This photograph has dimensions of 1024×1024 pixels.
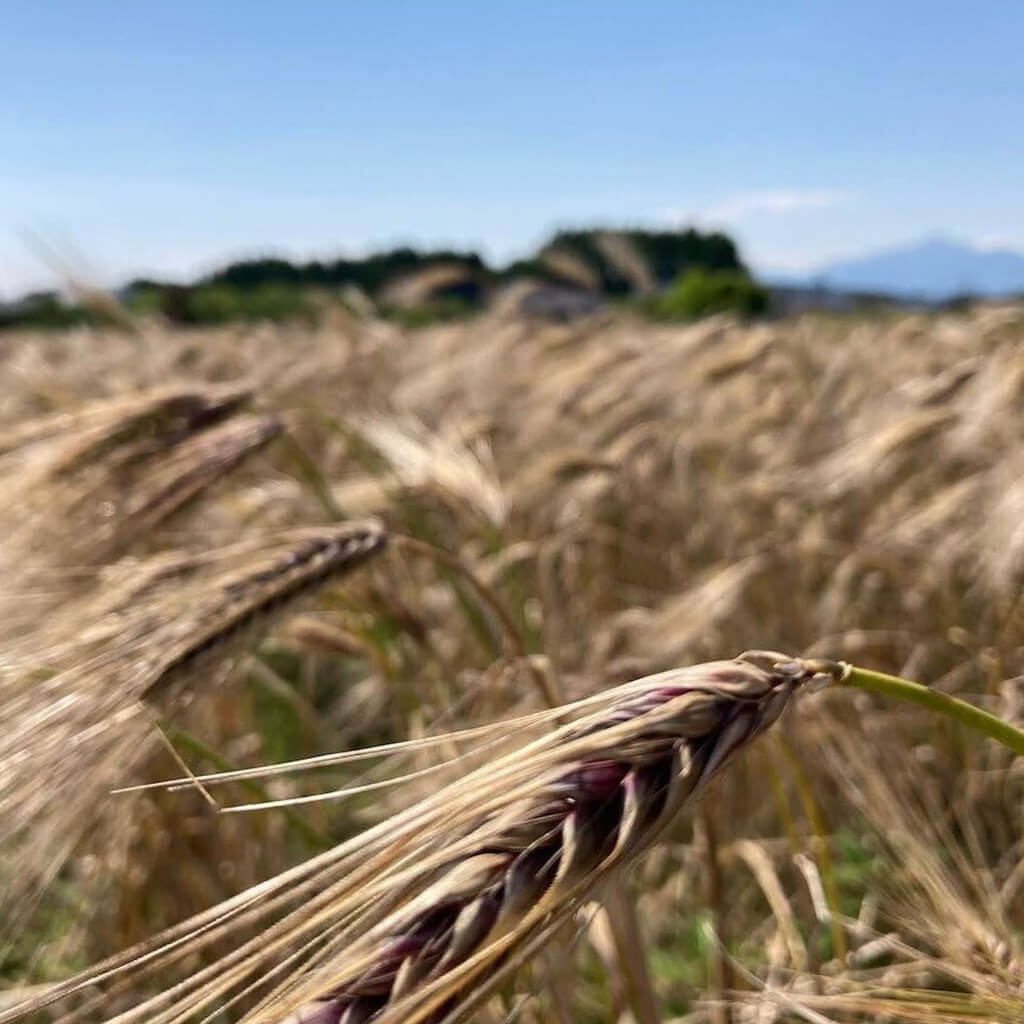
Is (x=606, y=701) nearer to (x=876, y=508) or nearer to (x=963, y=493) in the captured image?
(x=963, y=493)

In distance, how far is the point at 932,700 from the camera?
67cm

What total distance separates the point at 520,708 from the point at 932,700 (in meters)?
0.97

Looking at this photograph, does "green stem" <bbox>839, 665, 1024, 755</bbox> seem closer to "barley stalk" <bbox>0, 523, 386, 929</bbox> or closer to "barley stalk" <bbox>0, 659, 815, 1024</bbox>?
"barley stalk" <bbox>0, 659, 815, 1024</bbox>

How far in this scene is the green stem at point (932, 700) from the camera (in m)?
0.64

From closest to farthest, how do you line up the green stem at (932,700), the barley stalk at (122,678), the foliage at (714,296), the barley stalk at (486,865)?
the barley stalk at (486,865)
the green stem at (932,700)
the barley stalk at (122,678)
the foliage at (714,296)

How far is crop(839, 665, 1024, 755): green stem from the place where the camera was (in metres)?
0.64

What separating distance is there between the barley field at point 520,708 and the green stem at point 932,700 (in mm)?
43

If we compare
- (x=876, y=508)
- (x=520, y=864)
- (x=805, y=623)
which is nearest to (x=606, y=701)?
(x=520, y=864)

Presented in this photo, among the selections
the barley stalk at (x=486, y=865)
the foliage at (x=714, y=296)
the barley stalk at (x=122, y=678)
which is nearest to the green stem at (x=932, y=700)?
the barley stalk at (x=486, y=865)

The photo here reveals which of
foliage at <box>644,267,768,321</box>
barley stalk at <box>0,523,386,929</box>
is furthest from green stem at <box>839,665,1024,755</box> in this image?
foliage at <box>644,267,768,321</box>

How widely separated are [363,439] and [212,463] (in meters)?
0.57

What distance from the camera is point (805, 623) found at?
2637 millimetres

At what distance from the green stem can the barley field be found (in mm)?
43

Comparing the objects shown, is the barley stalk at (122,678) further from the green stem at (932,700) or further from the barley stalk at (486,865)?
the green stem at (932,700)
